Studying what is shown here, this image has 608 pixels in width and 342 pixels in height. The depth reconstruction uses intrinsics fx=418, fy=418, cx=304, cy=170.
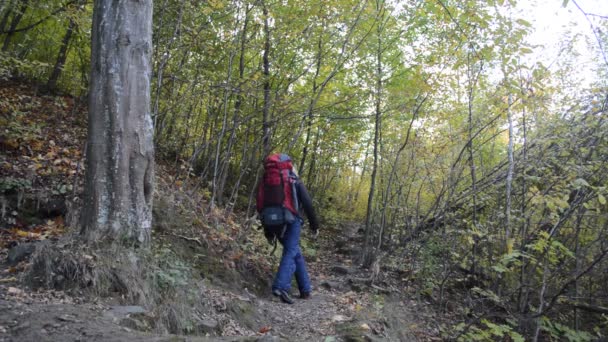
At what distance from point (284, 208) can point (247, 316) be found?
1.49 meters

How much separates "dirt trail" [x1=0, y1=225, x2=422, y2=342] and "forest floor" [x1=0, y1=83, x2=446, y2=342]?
13mm

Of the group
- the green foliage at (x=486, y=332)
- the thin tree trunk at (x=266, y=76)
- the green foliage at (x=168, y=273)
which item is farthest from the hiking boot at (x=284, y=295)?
the thin tree trunk at (x=266, y=76)

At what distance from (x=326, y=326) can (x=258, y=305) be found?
0.93m

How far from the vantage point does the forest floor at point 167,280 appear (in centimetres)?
320

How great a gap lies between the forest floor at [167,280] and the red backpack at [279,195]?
106 centimetres

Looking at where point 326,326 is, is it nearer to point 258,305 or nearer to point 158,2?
point 258,305

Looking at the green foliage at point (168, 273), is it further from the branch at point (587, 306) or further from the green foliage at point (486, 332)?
the branch at point (587, 306)

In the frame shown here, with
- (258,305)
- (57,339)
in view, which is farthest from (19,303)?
(258,305)

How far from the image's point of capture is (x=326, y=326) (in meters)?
4.97

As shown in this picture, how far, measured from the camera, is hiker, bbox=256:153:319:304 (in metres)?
5.66

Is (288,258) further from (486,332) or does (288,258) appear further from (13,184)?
(13,184)

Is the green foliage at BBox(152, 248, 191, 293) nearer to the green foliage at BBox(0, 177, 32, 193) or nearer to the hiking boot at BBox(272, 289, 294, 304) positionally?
the hiking boot at BBox(272, 289, 294, 304)

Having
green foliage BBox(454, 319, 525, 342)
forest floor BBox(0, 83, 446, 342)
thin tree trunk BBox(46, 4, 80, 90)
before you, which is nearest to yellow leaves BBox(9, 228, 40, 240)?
forest floor BBox(0, 83, 446, 342)

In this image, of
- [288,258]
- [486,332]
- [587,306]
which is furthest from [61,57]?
[587,306]
